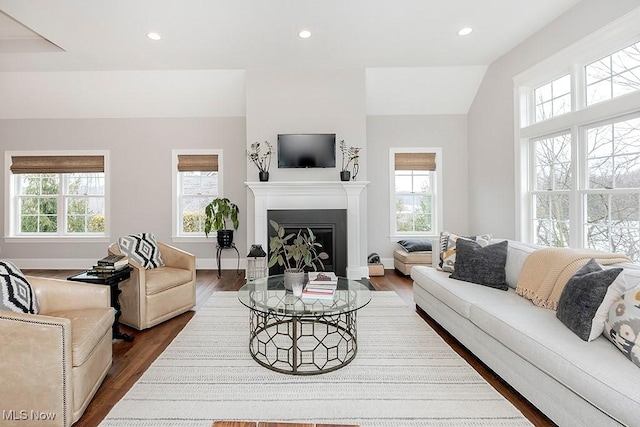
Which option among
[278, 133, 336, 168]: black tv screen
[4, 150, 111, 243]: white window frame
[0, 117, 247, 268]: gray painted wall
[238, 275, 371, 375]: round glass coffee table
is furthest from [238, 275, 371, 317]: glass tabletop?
[4, 150, 111, 243]: white window frame

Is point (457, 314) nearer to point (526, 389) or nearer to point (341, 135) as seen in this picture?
point (526, 389)

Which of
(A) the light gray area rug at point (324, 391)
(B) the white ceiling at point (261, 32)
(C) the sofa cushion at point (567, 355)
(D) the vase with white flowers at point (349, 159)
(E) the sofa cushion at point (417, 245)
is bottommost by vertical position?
(A) the light gray area rug at point (324, 391)

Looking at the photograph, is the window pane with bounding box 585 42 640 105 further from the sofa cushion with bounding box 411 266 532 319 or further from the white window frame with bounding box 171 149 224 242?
the white window frame with bounding box 171 149 224 242

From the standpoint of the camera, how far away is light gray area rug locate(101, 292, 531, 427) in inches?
65.9

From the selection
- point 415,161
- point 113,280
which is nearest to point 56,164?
point 113,280

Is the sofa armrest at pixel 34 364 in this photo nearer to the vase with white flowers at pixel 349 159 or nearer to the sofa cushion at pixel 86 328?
the sofa cushion at pixel 86 328

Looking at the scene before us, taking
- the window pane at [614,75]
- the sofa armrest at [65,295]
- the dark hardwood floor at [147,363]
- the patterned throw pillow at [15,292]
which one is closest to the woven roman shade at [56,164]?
the dark hardwood floor at [147,363]

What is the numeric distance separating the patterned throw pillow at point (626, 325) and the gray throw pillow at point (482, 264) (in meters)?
1.05

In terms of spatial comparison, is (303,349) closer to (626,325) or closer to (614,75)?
(626,325)

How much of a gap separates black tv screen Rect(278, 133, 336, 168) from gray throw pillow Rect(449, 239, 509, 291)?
2361mm

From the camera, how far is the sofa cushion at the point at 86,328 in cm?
163

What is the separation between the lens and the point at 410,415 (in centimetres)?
169

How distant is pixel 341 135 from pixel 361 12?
1721 mm

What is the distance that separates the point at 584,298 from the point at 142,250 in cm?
372
